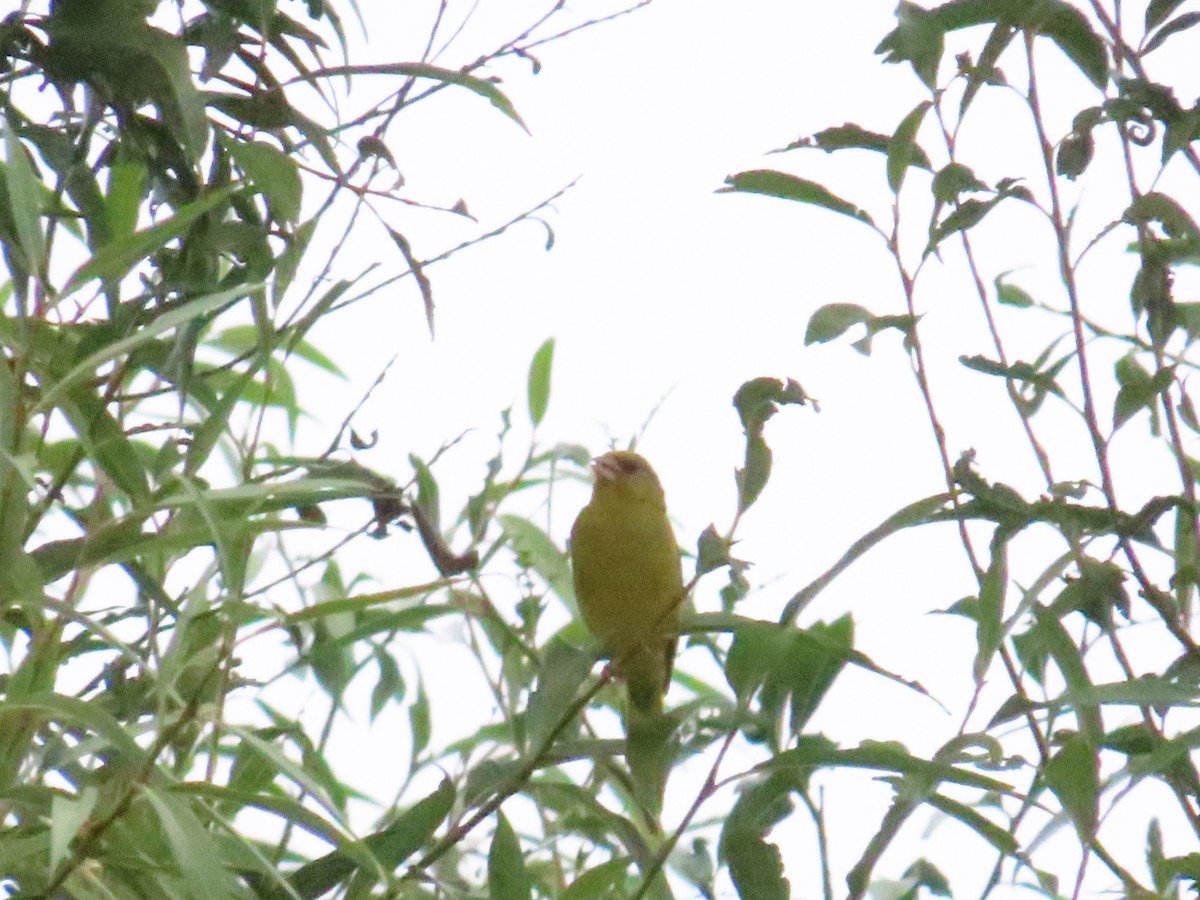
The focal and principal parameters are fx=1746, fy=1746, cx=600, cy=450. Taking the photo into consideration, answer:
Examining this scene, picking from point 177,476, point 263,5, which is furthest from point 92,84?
point 177,476

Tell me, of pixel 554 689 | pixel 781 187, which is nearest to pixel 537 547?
pixel 554 689


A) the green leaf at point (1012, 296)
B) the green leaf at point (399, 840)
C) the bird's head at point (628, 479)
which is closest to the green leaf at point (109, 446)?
the green leaf at point (399, 840)

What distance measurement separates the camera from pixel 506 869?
1.63 meters

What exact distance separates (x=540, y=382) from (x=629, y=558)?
1195 millimetres

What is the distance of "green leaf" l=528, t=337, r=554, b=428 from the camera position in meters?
2.37

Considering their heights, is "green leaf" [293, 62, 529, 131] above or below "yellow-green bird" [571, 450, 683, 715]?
below

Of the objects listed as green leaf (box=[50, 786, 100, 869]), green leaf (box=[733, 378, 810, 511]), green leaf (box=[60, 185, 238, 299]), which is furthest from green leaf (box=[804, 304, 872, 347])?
green leaf (box=[50, 786, 100, 869])

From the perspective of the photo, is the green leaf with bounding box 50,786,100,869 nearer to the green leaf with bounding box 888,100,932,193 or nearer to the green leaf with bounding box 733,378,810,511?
the green leaf with bounding box 733,378,810,511

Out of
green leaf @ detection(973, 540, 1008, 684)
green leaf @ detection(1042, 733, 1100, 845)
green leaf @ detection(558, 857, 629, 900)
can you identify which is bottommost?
green leaf @ detection(1042, 733, 1100, 845)

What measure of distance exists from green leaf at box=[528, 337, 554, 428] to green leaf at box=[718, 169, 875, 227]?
0.66 meters

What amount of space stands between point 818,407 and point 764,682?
32 cm

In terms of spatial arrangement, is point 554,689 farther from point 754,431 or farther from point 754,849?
point 754,431

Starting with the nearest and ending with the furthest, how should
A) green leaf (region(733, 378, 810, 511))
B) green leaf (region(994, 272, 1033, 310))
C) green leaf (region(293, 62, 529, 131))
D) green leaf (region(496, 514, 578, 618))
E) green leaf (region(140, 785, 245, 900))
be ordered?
green leaf (region(140, 785, 245, 900)) → green leaf (region(733, 378, 810, 511)) → green leaf (region(293, 62, 529, 131)) → green leaf (region(994, 272, 1033, 310)) → green leaf (region(496, 514, 578, 618))

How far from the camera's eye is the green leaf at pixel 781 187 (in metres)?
1.75
